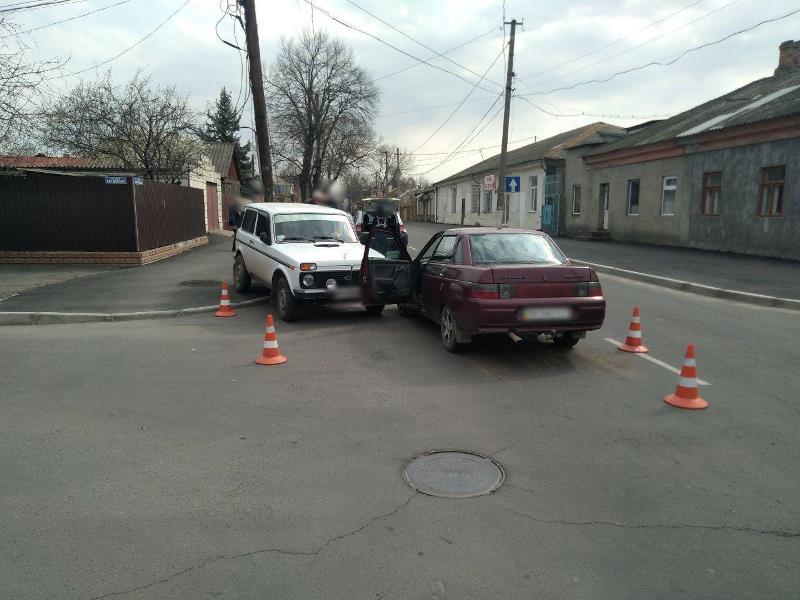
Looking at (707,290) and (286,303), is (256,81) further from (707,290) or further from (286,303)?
(707,290)

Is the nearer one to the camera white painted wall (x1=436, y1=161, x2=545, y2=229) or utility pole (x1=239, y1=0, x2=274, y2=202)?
utility pole (x1=239, y1=0, x2=274, y2=202)

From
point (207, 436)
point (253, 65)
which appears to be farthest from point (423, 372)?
point (253, 65)

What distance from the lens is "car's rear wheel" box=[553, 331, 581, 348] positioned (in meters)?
7.51

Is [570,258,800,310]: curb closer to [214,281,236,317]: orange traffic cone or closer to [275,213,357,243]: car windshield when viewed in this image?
[275,213,357,243]: car windshield

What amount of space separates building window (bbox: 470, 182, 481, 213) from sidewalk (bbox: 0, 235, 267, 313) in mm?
32486

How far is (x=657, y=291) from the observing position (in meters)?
13.2

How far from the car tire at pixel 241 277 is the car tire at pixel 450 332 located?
589 centimetres

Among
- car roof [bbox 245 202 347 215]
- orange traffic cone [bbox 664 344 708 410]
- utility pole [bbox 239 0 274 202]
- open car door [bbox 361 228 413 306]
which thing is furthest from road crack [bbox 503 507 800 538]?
utility pole [bbox 239 0 274 202]

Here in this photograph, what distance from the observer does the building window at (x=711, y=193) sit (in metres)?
20.3

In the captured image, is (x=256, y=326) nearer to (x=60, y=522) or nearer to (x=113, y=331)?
(x=113, y=331)

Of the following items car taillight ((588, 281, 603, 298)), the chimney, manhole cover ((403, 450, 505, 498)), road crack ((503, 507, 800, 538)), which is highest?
the chimney

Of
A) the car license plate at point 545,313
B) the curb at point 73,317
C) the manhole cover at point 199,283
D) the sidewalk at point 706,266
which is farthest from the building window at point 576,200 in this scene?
the car license plate at point 545,313

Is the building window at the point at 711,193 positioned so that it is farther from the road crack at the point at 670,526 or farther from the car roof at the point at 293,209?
the road crack at the point at 670,526

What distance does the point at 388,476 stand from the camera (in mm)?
4105
